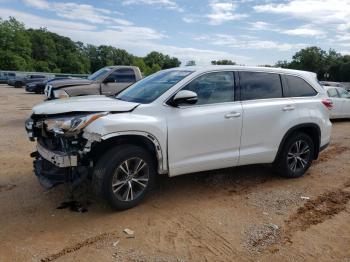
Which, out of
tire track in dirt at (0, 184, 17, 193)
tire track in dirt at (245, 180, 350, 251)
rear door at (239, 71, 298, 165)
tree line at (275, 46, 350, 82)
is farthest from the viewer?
tree line at (275, 46, 350, 82)

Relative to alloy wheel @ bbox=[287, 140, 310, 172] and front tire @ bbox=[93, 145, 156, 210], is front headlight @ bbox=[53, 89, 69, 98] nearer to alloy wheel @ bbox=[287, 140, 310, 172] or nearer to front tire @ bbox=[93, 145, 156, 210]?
front tire @ bbox=[93, 145, 156, 210]

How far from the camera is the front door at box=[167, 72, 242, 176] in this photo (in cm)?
460

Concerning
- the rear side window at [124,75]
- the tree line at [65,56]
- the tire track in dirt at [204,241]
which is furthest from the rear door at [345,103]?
the tree line at [65,56]

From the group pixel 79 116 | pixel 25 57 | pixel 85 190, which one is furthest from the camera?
pixel 25 57

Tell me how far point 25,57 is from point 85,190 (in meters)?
76.6

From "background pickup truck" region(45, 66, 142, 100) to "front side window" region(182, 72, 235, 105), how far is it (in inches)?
208

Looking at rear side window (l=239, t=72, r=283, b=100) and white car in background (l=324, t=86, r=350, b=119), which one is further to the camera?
white car in background (l=324, t=86, r=350, b=119)

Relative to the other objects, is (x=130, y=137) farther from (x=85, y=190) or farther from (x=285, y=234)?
(x=285, y=234)

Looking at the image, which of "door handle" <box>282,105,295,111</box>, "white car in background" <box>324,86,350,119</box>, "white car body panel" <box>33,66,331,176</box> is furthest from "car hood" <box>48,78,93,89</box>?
"white car in background" <box>324,86,350,119</box>

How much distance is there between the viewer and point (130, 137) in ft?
14.5

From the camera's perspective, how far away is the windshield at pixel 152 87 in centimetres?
480

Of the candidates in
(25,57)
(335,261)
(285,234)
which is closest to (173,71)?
(285,234)

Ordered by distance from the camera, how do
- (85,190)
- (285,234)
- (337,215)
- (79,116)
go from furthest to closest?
1. (85,190)
2. (337,215)
3. (79,116)
4. (285,234)

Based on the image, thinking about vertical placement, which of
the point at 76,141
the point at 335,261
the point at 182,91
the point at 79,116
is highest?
the point at 182,91
